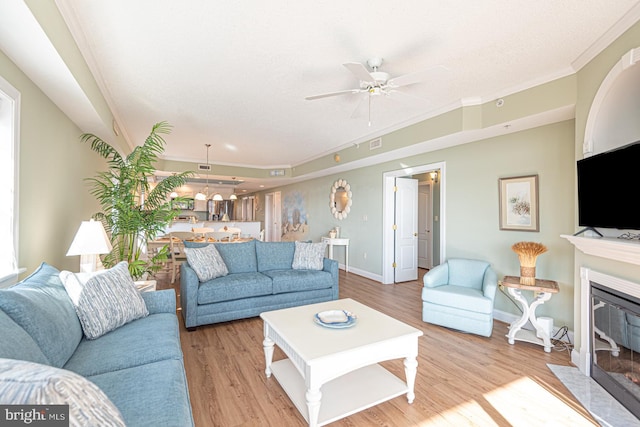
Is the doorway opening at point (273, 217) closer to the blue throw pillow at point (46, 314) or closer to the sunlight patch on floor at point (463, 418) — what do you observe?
the blue throw pillow at point (46, 314)

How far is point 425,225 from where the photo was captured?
7129 mm

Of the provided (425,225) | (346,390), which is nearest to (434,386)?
(346,390)

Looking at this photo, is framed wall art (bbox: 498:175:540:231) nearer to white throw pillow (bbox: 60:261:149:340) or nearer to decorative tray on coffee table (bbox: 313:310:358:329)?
decorative tray on coffee table (bbox: 313:310:358:329)

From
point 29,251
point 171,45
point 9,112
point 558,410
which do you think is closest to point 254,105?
point 171,45

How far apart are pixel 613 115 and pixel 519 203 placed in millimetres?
1273

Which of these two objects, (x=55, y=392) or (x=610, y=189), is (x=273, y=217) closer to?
(x=610, y=189)

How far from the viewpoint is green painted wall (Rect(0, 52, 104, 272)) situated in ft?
7.06

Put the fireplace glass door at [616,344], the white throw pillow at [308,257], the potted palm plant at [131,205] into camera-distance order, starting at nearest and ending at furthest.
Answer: the fireplace glass door at [616,344], the potted palm plant at [131,205], the white throw pillow at [308,257]

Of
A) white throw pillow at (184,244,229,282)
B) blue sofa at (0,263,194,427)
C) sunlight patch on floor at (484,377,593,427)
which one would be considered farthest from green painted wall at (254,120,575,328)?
blue sofa at (0,263,194,427)

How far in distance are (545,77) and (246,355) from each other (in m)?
3.88

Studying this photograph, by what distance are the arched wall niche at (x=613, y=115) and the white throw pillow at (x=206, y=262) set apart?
12.7 feet

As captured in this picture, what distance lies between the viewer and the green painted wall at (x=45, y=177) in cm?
215

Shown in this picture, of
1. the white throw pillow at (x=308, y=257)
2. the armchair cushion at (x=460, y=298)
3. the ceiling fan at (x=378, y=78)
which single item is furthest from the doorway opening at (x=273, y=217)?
the ceiling fan at (x=378, y=78)

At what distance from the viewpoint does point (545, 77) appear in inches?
110
